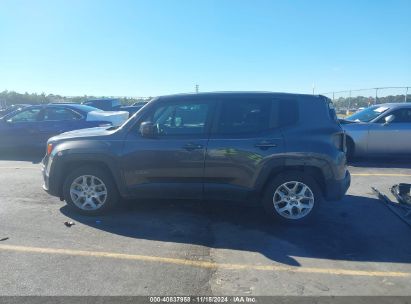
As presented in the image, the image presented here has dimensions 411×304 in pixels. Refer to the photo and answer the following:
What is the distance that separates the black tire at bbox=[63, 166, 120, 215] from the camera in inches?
201

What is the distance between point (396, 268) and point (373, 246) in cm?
54

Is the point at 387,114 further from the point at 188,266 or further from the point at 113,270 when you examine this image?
the point at 113,270

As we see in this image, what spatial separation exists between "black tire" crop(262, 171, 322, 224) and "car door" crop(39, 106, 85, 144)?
6.91 metres

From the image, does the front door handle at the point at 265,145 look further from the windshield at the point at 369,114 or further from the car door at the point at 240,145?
the windshield at the point at 369,114

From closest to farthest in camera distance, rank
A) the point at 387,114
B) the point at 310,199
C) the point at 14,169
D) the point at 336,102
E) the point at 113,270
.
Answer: the point at 113,270 < the point at 310,199 < the point at 14,169 < the point at 387,114 < the point at 336,102

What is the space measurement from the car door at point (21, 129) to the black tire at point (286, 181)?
7.80 m

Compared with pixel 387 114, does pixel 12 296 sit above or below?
below

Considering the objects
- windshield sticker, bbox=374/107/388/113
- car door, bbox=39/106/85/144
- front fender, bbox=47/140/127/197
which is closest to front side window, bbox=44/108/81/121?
car door, bbox=39/106/85/144

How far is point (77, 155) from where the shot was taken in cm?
501

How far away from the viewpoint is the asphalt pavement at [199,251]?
3.32 meters

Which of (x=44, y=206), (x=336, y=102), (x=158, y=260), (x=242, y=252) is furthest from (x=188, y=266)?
(x=336, y=102)

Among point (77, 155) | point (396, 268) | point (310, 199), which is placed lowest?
point (396, 268)

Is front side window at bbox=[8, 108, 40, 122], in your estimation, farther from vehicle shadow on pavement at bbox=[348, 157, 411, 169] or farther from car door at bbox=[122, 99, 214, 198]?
vehicle shadow on pavement at bbox=[348, 157, 411, 169]

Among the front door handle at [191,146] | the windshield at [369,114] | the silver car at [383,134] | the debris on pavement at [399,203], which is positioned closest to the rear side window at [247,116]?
the front door handle at [191,146]
